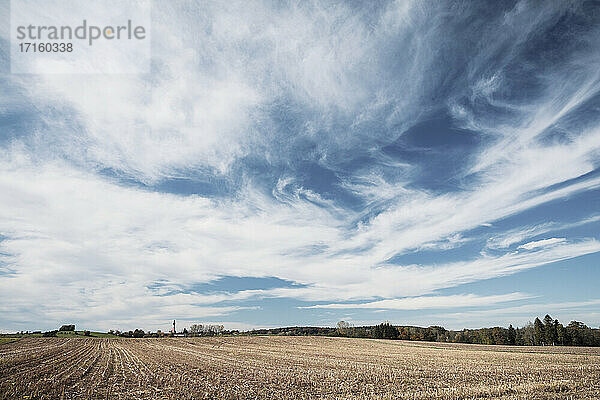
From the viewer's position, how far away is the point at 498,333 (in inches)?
4247

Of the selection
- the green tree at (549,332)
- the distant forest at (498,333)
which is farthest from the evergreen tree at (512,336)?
the green tree at (549,332)

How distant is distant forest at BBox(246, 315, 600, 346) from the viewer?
89.6 metres

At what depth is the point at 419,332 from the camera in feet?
399

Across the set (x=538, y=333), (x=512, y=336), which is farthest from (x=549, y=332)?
(x=512, y=336)

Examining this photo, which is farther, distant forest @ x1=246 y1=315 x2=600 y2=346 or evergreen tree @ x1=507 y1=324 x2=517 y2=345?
evergreen tree @ x1=507 y1=324 x2=517 y2=345

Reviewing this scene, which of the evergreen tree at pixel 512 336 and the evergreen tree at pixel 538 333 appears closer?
the evergreen tree at pixel 538 333

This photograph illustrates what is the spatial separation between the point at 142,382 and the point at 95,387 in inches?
109

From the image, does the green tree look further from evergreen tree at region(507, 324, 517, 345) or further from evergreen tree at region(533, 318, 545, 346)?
evergreen tree at region(507, 324, 517, 345)

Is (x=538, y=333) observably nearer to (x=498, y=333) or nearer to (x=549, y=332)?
(x=549, y=332)

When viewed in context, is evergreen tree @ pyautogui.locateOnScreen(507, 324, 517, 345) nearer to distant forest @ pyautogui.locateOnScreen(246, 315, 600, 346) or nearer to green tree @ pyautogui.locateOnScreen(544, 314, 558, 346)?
distant forest @ pyautogui.locateOnScreen(246, 315, 600, 346)

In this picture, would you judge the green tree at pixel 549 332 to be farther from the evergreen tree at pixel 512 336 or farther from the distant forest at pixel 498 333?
the evergreen tree at pixel 512 336

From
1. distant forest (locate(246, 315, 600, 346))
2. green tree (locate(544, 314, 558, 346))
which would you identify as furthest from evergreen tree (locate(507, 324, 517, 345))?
green tree (locate(544, 314, 558, 346))

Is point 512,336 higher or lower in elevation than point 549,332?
lower

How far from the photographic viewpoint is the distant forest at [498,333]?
8956 centimetres
